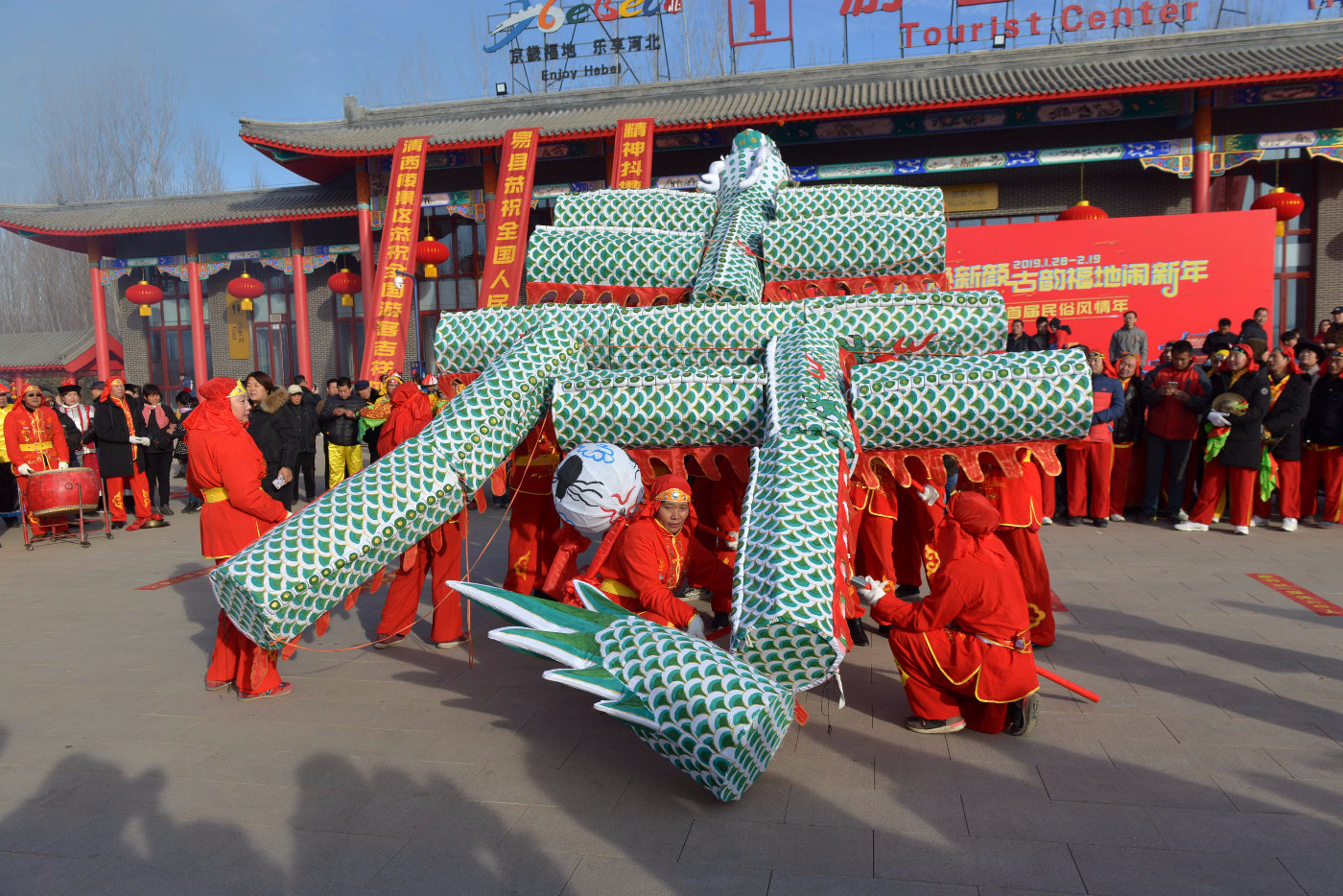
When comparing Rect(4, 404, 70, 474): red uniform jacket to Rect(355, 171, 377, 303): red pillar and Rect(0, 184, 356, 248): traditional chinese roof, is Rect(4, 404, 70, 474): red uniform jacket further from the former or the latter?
Rect(0, 184, 356, 248): traditional chinese roof

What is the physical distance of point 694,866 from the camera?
2.63 meters

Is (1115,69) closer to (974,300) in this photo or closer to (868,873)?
(974,300)

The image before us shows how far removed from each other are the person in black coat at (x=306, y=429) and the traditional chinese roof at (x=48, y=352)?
18.3m

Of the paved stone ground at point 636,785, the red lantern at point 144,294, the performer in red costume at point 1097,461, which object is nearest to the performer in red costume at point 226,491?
the paved stone ground at point 636,785

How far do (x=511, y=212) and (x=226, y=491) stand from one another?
441 inches

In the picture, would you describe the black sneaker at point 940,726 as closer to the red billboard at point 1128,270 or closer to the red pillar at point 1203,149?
the red billboard at point 1128,270

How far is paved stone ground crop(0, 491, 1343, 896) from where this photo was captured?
2600 millimetres

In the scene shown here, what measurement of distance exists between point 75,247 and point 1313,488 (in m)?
23.0

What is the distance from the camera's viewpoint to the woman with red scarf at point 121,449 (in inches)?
342

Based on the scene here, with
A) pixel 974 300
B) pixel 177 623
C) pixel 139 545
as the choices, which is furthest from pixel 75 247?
pixel 974 300

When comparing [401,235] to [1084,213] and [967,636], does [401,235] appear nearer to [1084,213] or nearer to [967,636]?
[1084,213]

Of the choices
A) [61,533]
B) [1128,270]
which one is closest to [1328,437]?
[1128,270]

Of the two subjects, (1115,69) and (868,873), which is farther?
(1115,69)

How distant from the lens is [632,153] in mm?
14516
